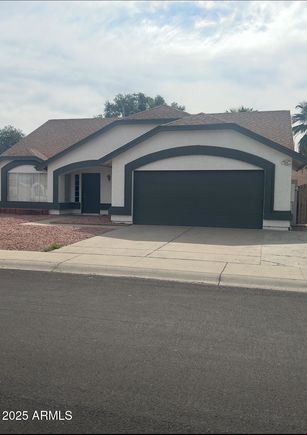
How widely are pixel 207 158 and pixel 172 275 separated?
10167mm

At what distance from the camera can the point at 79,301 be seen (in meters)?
7.25

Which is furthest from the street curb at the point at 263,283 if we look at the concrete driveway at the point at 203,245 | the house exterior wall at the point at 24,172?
the house exterior wall at the point at 24,172

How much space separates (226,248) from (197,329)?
7.17 m

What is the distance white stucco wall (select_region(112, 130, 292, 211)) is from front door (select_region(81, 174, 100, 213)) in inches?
217

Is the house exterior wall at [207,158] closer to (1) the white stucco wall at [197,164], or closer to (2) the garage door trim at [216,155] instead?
(1) the white stucco wall at [197,164]

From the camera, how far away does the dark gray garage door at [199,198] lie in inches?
717

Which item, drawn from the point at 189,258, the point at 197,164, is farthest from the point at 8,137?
the point at 189,258

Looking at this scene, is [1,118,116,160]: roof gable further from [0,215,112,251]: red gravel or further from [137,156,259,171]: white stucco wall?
[0,215,112,251]: red gravel

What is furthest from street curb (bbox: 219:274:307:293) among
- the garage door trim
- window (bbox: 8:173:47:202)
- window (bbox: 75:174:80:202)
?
window (bbox: 8:173:47:202)

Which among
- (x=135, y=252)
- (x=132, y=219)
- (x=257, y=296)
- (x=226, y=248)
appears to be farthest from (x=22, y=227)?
(x=257, y=296)

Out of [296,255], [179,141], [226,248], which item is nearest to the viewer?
[296,255]

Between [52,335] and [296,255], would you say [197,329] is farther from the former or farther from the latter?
[296,255]

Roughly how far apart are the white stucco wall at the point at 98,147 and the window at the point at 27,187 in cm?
123

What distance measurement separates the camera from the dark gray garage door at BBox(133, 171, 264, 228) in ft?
59.7
